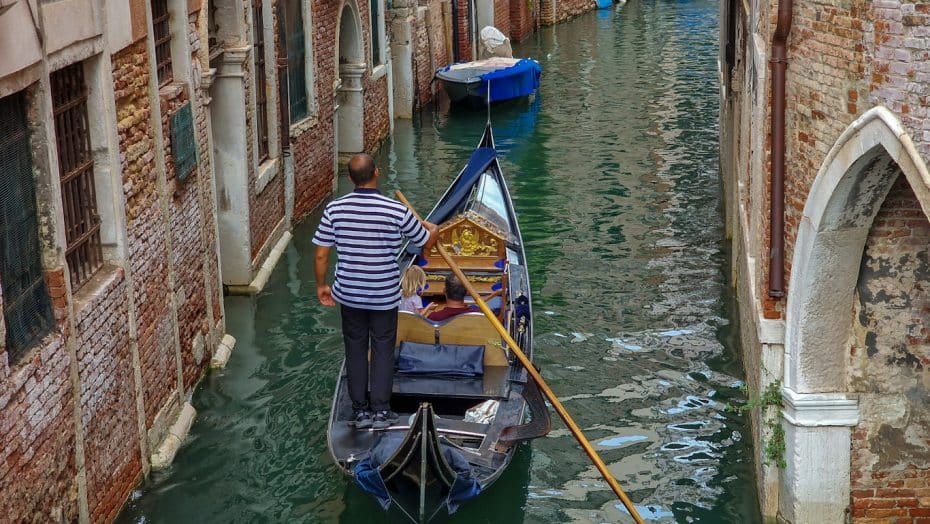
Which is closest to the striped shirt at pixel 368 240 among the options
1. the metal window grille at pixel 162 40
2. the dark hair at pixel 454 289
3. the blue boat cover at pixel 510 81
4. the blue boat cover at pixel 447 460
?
the blue boat cover at pixel 447 460

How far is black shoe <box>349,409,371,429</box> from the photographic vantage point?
17.9 feet

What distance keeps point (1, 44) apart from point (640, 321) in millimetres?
4960

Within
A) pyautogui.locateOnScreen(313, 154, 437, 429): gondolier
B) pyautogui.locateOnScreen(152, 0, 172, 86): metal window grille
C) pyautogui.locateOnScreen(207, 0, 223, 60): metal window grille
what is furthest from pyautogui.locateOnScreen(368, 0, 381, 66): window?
pyautogui.locateOnScreen(313, 154, 437, 429): gondolier

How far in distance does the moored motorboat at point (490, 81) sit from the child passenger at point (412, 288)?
949cm

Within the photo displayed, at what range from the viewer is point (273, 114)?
9.22 metres

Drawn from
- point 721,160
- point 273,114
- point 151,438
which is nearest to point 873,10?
point 151,438

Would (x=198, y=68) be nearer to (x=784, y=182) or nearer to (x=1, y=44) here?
(x=1, y=44)

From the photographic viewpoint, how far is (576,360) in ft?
24.3

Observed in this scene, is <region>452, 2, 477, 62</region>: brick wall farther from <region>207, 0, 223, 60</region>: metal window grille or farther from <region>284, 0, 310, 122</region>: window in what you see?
<region>207, 0, 223, 60</region>: metal window grille

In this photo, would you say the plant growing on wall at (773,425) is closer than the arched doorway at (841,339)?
No

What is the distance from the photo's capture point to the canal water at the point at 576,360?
5625mm

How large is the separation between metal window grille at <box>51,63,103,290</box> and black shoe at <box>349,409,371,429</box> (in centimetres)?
126

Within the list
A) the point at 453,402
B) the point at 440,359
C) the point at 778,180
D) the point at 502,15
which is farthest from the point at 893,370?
the point at 502,15

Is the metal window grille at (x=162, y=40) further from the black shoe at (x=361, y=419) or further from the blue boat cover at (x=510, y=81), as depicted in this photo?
the blue boat cover at (x=510, y=81)
